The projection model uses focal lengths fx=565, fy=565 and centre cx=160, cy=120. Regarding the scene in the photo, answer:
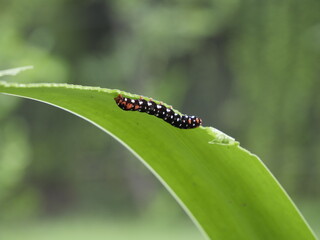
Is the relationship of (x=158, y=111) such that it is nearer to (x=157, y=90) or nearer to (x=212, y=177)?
(x=212, y=177)

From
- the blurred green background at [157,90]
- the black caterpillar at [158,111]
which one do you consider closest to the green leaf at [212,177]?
the black caterpillar at [158,111]

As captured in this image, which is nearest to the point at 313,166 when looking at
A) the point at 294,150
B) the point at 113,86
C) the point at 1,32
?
the point at 294,150

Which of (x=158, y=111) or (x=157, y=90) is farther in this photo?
(x=157, y=90)

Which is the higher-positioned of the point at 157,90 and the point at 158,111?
the point at 157,90

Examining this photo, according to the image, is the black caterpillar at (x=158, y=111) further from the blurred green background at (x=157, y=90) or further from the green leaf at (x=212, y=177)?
the blurred green background at (x=157, y=90)

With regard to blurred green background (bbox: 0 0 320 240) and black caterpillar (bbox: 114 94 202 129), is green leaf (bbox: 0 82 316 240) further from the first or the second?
blurred green background (bbox: 0 0 320 240)

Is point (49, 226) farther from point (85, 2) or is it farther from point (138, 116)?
point (138, 116)

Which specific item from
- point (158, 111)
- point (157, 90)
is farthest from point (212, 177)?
point (157, 90)

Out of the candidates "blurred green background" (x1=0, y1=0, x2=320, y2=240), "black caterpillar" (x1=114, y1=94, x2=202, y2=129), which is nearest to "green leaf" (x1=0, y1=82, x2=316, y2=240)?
"black caterpillar" (x1=114, y1=94, x2=202, y2=129)
